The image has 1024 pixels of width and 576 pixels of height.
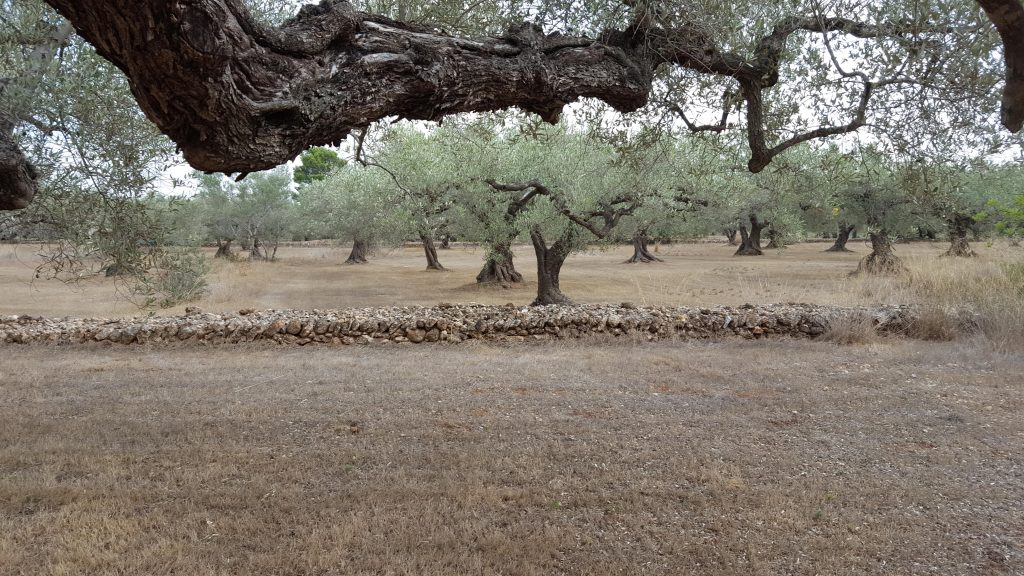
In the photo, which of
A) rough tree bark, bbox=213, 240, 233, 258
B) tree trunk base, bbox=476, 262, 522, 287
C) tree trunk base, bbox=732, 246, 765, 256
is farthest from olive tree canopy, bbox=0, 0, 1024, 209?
tree trunk base, bbox=732, 246, 765, 256

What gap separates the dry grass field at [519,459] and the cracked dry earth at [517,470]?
0.02 metres

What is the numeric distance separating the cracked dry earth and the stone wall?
185 cm

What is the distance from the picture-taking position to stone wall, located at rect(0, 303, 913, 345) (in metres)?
9.51

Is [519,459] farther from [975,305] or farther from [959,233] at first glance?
[959,233]

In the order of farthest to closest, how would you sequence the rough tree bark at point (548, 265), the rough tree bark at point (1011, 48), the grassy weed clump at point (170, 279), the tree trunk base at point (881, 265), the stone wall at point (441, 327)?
the tree trunk base at point (881, 265) → the rough tree bark at point (548, 265) → the stone wall at point (441, 327) → the grassy weed clump at point (170, 279) → the rough tree bark at point (1011, 48)

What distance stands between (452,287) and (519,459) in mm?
16206

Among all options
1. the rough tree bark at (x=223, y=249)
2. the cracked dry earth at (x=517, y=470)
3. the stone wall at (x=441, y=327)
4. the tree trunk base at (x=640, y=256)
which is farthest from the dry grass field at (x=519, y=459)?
the rough tree bark at (x=223, y=249)

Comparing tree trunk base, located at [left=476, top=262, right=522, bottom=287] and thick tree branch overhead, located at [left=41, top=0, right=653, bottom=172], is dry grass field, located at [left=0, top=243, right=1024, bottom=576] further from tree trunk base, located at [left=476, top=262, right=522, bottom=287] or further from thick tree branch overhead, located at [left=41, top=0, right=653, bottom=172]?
tree trunk base, located at [left=476, top=262, right=522, bottom=287]

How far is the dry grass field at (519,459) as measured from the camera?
127 inches

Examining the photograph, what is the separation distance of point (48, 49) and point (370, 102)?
2.84 metres

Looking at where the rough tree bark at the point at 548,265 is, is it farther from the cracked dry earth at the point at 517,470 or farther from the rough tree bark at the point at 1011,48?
the rough tree bark at the point at 1011,48

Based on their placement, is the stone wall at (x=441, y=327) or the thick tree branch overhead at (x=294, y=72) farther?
the stone wall at (x=441, y=327)

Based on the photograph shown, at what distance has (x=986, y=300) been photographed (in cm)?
985

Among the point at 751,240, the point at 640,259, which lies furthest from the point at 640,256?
the point at 751,240
